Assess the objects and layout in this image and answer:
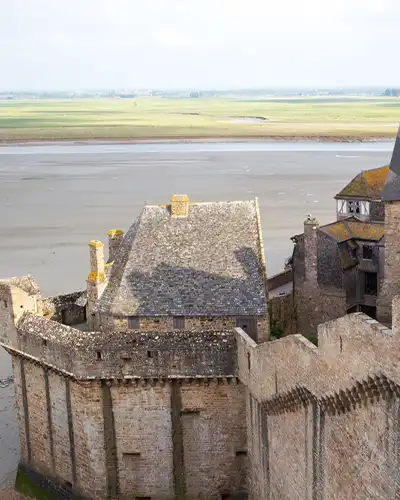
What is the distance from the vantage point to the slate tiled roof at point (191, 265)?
25719mm

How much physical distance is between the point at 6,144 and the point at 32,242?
90.0 metres

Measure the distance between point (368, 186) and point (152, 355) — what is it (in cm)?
1552

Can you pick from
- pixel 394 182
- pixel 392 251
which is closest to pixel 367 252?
pixel 392 251

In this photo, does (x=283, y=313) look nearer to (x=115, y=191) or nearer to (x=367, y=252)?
(x=367, y=252)

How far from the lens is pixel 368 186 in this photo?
34406mm

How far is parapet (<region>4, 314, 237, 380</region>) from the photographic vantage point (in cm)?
A: 2320

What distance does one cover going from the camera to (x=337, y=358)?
17.0 meters

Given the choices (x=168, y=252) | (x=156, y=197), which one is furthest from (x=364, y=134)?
(x=168, y=252)

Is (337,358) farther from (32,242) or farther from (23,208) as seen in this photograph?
(23,208)

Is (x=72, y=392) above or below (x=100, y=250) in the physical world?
below

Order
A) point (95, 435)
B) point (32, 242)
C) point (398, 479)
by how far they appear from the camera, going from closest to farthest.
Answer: point (398, 479), point (95, 435), point (32, 242)

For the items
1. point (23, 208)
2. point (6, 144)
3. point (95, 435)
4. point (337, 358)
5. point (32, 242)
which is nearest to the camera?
point (337, 358)

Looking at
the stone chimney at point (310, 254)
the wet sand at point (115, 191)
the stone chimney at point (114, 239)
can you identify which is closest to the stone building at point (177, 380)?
the stone chimney at point (114, 239)

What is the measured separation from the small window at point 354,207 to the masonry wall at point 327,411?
47.7ft
